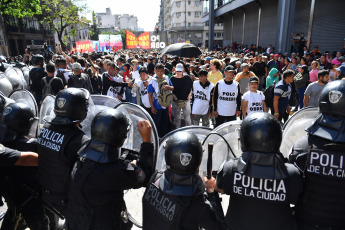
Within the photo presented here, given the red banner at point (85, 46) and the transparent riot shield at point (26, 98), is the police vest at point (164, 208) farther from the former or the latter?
the red banner at point (85, 46)

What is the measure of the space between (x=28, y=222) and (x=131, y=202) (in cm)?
135

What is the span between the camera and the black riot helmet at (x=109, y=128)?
1.95 metres

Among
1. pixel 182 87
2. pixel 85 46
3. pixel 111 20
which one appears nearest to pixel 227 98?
pixel 182 87

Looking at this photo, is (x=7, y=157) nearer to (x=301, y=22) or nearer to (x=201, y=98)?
(x=201, y=98)

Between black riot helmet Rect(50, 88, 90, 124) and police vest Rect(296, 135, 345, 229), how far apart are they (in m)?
2.04

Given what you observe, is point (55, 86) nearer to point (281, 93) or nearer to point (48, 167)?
point (48, 167)

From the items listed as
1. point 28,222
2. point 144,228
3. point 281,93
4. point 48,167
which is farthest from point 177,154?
point 281,93

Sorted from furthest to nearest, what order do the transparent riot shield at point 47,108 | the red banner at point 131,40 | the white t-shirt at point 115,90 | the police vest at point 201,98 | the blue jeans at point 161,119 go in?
the red banner at point 131,40 < the white t-shirt at point 115,90 < the blue jeans at point 161,119 < the police vest at point 201,98 < the transparent riot shield at point 47,108

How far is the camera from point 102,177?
186cm

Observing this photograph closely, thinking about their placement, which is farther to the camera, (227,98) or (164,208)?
(227,98)

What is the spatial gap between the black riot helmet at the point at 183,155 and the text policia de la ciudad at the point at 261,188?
34cm

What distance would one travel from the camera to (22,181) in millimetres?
2613

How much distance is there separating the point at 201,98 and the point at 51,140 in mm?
3866

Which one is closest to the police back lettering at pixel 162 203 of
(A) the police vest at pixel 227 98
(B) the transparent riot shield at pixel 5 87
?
(A) the police vest at pixel 227 98
